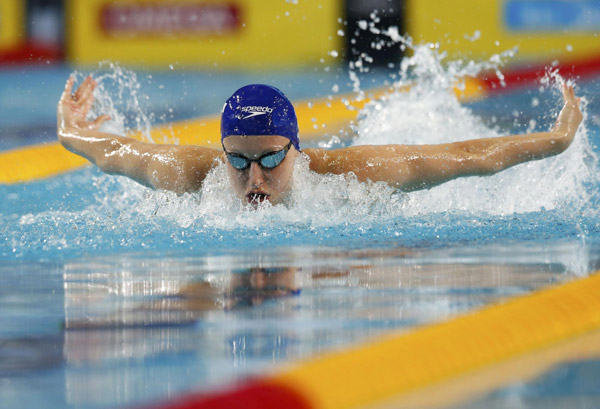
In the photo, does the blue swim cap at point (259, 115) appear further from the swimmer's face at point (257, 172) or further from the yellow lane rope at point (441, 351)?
the yellow lane rope at point (441, 351)

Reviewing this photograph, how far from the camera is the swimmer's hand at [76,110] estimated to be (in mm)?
4348

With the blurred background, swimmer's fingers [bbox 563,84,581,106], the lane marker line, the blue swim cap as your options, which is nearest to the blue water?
the lane marker line

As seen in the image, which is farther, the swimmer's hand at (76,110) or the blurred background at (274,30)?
the blurred background at (274,30)

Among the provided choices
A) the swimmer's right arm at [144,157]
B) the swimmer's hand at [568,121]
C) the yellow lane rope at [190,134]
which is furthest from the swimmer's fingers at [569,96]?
the yellow lane rope at [190,134]

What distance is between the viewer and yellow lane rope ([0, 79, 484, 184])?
588 cm

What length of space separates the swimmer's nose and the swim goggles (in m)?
0.02

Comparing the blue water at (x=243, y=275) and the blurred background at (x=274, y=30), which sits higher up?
the blurred background at (x=274, y=30)

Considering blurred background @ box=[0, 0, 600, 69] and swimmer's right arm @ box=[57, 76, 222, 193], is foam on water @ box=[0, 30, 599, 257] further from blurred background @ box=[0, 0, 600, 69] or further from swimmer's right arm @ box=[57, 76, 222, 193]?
blurred background @ box=[0, 0, 600, 69]

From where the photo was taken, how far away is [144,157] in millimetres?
4047

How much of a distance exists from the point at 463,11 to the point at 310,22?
1.42m

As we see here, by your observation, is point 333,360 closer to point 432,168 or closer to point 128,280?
point 128,280

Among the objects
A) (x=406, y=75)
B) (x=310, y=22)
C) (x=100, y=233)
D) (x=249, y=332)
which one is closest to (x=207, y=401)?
(x=249, y=332)

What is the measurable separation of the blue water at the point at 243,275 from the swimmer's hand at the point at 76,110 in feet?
1.15

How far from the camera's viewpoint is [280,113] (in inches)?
149
